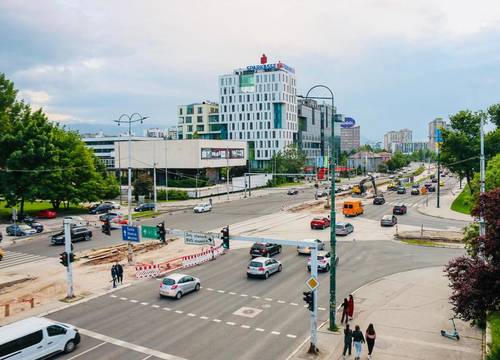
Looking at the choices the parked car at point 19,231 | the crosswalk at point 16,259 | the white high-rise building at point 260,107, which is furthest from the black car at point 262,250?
the white high-rise building at point 260,107

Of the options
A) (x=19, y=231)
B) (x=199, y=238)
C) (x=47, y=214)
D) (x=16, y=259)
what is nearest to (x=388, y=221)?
(x=199, y=238)

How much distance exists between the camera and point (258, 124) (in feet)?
488

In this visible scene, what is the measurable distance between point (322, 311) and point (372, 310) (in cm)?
274

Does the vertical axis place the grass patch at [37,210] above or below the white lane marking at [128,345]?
above

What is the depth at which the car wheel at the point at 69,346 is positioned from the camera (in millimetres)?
20016

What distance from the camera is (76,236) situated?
156 feet

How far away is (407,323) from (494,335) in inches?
177

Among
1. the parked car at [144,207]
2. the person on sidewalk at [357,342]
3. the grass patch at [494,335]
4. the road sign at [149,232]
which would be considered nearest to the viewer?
the grass patch at [494,335]

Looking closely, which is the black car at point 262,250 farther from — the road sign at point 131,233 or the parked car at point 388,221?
the parked car at point 388,221

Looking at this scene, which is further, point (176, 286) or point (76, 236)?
point (76, 236)

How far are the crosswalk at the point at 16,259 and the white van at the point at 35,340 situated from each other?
68.2ft

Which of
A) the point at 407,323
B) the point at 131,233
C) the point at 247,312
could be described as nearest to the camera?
the point at 407,323

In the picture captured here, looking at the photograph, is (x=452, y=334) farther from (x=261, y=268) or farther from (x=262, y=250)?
(x=262, y=250)

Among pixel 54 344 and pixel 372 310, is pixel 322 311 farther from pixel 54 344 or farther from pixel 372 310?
pixel 54 344
